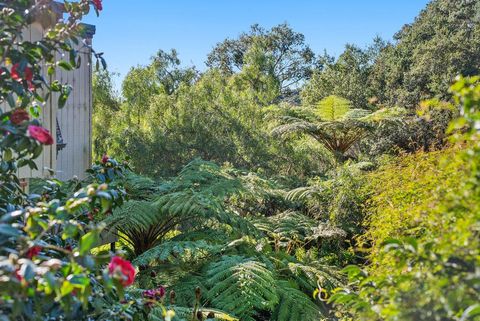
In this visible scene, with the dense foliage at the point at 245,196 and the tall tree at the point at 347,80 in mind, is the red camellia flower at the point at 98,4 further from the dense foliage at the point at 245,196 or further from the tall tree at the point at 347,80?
the tall tree at the point at 347,80

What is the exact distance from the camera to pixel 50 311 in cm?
140

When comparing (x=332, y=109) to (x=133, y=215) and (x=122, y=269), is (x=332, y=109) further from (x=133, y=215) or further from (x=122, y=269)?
(x=122, y=269)

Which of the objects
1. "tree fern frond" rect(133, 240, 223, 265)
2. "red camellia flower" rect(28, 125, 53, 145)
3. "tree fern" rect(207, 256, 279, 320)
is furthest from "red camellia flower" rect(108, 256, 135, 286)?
"tree fern frond" rect(133, 240, 223, 265)

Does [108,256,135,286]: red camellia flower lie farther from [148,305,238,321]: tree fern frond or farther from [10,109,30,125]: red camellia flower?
[148,305,238,321]: tree fern frond

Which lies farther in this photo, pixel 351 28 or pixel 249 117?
pixel 351 28

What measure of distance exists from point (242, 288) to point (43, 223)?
7.64 ft

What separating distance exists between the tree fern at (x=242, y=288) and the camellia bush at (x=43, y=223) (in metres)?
1.25

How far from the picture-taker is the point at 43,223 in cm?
124

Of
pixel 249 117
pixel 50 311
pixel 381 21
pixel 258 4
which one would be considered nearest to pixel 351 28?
pixel 381 21

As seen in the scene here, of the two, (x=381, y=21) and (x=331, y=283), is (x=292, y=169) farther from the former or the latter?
(x=381, y=21)

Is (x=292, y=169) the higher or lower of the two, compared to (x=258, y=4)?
lower

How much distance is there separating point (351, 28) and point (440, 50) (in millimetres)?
3685

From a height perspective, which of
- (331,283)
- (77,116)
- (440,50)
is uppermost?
(440,50)

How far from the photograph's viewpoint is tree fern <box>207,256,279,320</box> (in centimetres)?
333
